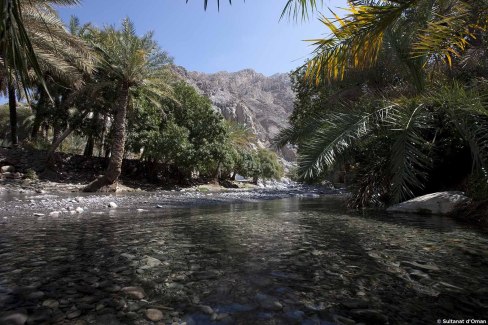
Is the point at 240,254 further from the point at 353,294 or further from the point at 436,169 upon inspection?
the point at 436,169

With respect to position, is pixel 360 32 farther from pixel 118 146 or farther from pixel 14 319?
pixel 118 146

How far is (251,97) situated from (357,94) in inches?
6248

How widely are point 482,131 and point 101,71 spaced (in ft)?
64.0

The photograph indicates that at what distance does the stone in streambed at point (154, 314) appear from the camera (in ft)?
6.04

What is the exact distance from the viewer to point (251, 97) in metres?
167

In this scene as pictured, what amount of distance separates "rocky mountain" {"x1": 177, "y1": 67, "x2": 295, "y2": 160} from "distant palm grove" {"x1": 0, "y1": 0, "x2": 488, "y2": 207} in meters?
91.2

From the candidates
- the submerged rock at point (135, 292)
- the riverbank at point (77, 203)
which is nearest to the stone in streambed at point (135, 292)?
the submerged rock at point (135, 292)

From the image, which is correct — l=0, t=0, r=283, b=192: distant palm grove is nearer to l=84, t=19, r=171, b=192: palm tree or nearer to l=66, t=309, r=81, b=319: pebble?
l=84, t=19, r=171, b=192: palm tree

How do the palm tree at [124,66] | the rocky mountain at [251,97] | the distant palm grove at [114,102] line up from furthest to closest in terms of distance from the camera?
the rocky mountain at [251,97] → the palm tree at [124,66] → the distant palm grove at [114,102]

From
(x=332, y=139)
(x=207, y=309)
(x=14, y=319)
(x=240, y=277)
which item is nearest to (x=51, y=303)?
(x=14, y=319)

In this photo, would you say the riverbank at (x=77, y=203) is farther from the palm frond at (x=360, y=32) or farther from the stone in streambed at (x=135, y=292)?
the palm frond at (x=360, y=32)

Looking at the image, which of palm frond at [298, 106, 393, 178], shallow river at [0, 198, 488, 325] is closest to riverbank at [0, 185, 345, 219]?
shallow river at [0, 198, 488, 325]

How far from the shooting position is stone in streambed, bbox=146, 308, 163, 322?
1841 millimetres

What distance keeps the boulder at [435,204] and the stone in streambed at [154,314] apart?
719cm
